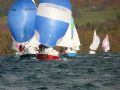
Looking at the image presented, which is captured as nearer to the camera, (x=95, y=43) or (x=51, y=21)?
(x=51, y=21)

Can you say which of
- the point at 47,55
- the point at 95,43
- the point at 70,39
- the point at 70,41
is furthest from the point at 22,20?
the point at 95,43

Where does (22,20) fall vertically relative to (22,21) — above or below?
above

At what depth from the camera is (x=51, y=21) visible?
9144 cm

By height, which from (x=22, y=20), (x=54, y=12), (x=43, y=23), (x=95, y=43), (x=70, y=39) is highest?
(x=22, y=20)

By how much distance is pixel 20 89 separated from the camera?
45.2 meters

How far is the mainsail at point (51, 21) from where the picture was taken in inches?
3575

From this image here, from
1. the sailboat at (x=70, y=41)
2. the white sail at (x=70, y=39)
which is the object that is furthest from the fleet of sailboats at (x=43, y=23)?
the sailboat at (x=70, y=41)

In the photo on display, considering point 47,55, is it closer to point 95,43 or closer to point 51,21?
point 51,21

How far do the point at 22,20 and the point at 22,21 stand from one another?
30 cm

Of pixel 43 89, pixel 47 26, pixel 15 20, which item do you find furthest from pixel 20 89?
pixel 15 20

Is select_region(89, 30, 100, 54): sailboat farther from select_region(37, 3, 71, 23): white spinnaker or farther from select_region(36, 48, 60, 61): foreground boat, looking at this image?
select_region(37, 3, 71, 23): white spinnaker

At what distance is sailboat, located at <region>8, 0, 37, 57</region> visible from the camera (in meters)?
106

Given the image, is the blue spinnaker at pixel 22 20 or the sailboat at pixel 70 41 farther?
the sailboat at pixel 70 41

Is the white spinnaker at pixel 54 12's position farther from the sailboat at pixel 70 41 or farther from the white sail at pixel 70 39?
the sailboat at pixel 70 41
